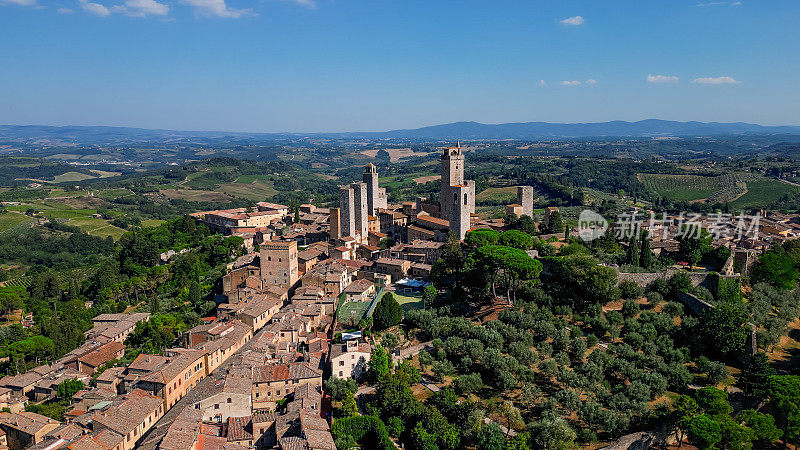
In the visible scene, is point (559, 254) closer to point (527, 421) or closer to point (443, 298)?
point (443, 298)

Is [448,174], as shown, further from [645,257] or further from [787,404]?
[787,404]

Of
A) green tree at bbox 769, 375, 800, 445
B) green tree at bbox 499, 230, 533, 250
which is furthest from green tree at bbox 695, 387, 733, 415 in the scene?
green tree at bbox 499, 230, 533, 250

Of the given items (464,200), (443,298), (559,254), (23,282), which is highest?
(464,200)

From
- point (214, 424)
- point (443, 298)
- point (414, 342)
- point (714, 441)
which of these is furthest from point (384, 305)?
point (714, 441)

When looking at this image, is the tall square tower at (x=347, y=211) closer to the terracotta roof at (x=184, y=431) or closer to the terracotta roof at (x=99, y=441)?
the terracotta roof at (x=184, y=431)

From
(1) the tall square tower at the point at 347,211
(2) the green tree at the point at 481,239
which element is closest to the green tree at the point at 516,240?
(2) the green tree at the point at 481,239

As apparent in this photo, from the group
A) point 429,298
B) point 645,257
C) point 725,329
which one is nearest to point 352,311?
point 429,298
